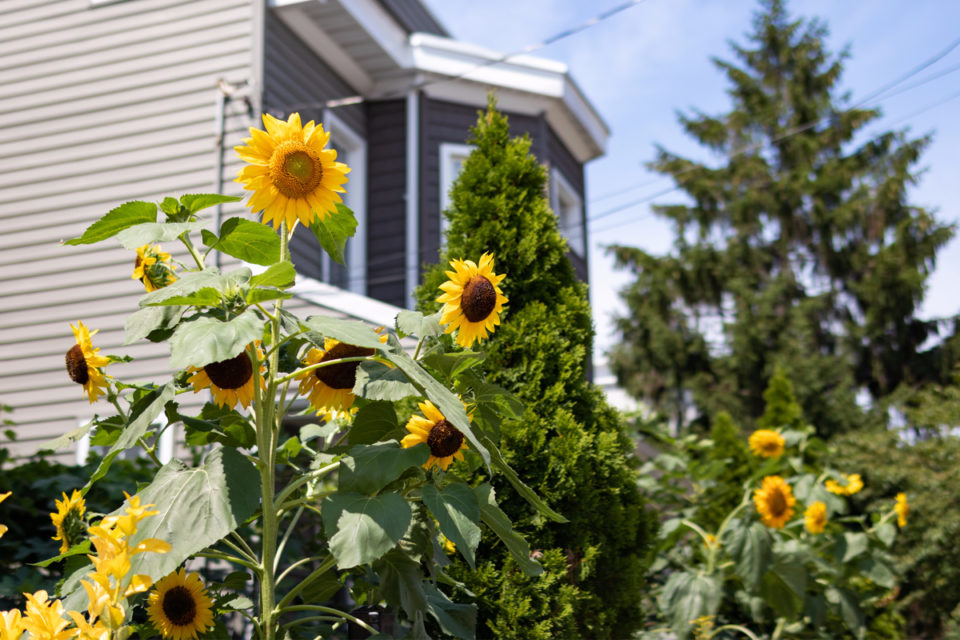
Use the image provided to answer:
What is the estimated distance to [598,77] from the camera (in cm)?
1003

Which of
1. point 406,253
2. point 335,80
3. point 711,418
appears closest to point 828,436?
point 711,418

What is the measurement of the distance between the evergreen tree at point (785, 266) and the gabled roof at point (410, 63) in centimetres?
783

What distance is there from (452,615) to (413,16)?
29.1 feet

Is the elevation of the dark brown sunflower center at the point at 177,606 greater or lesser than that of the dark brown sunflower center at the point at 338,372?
lesser

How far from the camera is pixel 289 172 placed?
2.01m

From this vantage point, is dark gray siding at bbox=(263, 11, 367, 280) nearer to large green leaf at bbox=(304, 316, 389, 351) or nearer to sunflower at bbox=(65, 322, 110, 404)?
sunflower at bbox=(65, 322, 110, 404)

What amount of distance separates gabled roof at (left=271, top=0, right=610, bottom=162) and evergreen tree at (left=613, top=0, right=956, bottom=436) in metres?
7.83

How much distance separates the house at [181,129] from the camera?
7.05 meters

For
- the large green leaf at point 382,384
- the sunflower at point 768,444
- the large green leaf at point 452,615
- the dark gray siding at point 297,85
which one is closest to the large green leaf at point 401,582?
the large green leaf at point 452,615

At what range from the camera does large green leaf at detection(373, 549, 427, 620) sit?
77.7 inches

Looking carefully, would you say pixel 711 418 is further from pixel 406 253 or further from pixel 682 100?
pixel 406 253

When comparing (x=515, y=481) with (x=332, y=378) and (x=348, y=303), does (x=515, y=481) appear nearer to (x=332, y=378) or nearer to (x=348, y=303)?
(x=332, y=378)

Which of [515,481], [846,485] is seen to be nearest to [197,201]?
[515,481]

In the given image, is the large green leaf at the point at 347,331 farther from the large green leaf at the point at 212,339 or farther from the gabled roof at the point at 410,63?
the gabled roof at the point at 410,63
